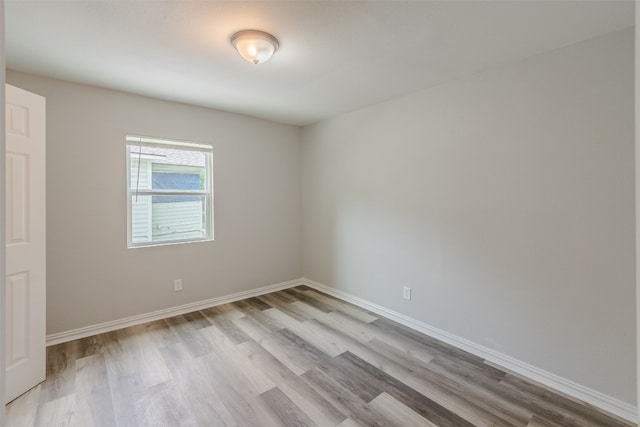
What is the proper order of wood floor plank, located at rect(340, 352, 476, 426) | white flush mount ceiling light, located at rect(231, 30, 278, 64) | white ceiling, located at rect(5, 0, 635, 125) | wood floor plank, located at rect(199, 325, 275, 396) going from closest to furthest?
white ceiling, located at rect(5, 0, 635, 125) → wood floor plank, located at rect(340, 352, 476, 426) → white flush mount ceiling light, located at rect(231, 30, 278, 64) → wood floor plank, located at rect(199, 325, 275, 396)

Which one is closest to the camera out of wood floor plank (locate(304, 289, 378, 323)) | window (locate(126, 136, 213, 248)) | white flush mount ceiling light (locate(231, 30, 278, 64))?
white flush mount ceiling light (locate(231, 30, 278, 64))

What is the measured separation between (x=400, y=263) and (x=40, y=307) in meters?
3.01

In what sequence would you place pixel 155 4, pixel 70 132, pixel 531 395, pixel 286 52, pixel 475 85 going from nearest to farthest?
pixel 155 4 < pixel 531 395 < pixel 286 52 < pixel 475 85 < pixel 70 132

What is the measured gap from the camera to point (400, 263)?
9.87 feet

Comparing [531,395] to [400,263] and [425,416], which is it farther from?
[400,263]


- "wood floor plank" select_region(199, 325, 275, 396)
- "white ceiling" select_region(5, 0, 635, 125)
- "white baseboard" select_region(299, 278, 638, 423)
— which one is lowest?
"wood floor plank" select_region(199, 325, 275, 396)

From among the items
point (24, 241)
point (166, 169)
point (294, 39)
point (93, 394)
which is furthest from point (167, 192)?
point (294, 39)

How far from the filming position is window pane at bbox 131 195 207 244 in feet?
9.93

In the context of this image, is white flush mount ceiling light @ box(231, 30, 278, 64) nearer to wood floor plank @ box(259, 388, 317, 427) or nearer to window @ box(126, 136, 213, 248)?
window @ box(126, 136, 213, 248)

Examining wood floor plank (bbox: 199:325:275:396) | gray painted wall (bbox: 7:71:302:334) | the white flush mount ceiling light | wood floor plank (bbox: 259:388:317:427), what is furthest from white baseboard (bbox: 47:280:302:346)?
the white flush mount ceiling light

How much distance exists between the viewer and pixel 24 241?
76.6 inches

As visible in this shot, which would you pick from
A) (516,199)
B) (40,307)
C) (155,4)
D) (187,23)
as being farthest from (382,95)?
(40,307)

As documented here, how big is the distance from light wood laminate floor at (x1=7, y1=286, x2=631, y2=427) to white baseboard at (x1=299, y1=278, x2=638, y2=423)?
8 centimetres

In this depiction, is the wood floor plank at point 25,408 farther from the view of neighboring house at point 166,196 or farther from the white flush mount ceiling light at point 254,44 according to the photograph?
the white flush mount ceiling light at point 254,44
